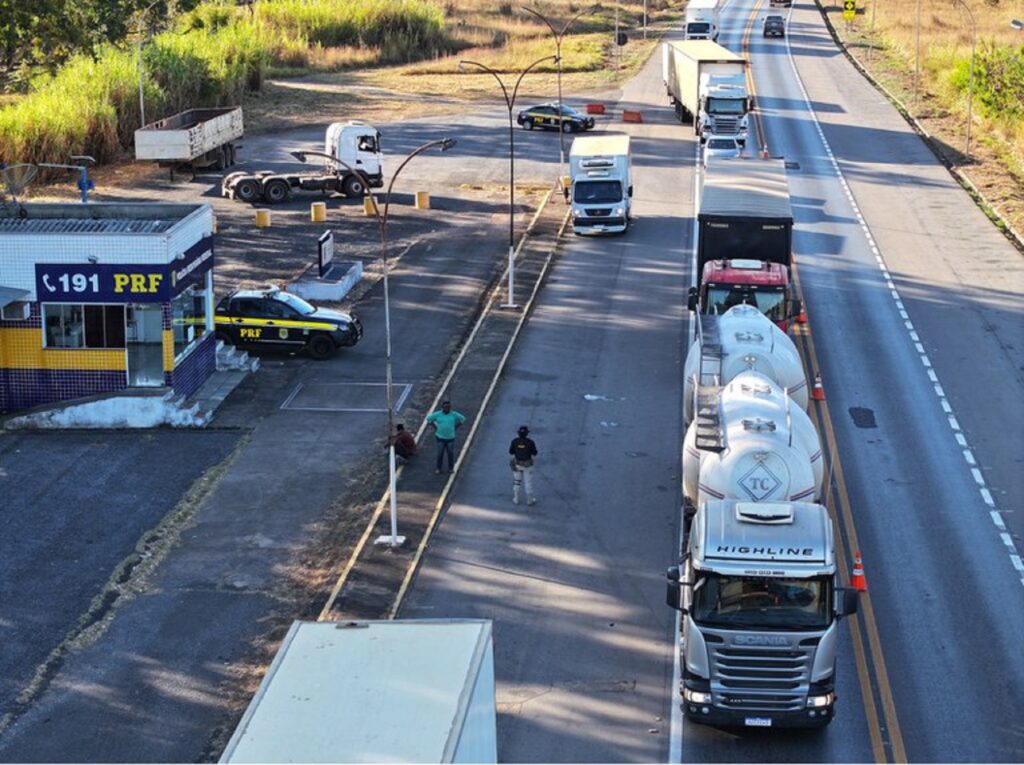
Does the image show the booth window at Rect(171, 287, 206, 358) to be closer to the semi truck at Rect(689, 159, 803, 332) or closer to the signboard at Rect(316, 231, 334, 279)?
the signboard at Rect(316, 231, 334, 279)

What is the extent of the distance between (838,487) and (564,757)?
12473 mm

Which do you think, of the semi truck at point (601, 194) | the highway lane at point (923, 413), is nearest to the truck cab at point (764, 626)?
the highway lane at point (923, 413)

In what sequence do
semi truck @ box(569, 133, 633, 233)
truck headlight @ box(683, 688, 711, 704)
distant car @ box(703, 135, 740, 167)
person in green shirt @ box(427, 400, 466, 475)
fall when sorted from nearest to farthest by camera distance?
truck headlight @ box(683, 688, 711, 704), person in green shirt @ box(427, 400, 466, 475), semi truck @ box(569, 133, 633, 233), distant car @ box(703, 135, 740, 167)

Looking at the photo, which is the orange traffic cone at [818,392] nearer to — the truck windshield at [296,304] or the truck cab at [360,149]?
the truck windshield at [296,304]

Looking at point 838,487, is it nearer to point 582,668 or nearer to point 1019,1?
point 582,668

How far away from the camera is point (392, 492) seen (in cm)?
2927

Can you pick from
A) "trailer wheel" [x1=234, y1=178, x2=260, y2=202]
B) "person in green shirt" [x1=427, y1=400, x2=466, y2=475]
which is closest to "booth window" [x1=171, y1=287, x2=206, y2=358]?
"person in green shirt" [x1=427, y1=400, x2=466, y2=475]

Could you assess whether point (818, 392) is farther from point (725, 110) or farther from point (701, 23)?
point (701, 23)

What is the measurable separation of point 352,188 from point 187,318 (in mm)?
26411

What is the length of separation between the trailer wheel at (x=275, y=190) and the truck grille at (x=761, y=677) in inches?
1808

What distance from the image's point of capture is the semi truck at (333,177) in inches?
2511

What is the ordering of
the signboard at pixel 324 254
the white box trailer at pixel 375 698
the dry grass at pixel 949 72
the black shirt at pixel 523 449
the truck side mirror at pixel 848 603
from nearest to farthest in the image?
the white box trailer at pixel 375 698
the truck side mirror at pixel 848 603
the black shirt at pixel 523 449
the signboard at pixel 324 254
the dry grass at pixel 949 72

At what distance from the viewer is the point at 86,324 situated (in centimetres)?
3809

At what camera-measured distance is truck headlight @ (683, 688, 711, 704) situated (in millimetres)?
21156
